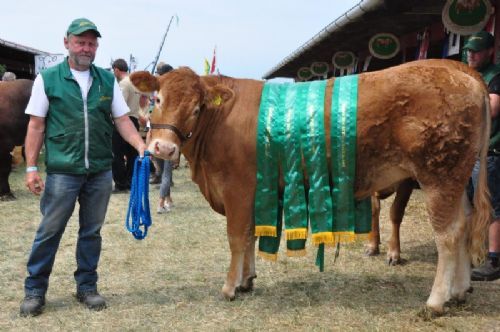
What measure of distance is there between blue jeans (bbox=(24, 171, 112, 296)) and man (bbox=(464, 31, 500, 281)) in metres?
2.90

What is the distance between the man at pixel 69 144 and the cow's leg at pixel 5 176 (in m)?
4.76

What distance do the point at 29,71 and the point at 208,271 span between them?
18849mm

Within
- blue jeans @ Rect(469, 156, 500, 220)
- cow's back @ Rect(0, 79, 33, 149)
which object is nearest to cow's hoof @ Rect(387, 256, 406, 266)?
blue jeans @ Rect(469, 156, 500, 220)

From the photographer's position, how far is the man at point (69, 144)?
11.1 feet

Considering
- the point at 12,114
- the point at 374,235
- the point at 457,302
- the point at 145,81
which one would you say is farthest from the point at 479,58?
the point at 12,114

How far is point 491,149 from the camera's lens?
4.16m

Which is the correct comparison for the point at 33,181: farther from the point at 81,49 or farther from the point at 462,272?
the point at 462,272

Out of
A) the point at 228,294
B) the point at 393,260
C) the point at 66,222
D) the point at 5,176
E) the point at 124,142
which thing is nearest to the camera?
the point at 66,222

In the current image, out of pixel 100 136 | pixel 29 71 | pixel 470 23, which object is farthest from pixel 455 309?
pixel 29 71

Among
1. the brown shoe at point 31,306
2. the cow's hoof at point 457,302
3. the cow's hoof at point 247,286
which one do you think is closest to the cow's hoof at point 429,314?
the cow's hoof at point 457,302

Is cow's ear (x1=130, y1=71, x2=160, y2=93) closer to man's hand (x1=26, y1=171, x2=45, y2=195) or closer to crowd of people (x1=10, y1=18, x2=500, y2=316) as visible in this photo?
crowd of people (x1=10, y1=18, x2=500, y2=316)

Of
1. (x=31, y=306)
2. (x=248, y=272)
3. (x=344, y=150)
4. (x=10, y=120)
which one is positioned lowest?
(x=31, y=306)

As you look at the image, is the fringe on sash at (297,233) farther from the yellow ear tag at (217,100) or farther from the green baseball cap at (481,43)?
the green baseball cap at (481,43)

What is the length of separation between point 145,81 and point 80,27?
1.77ft
